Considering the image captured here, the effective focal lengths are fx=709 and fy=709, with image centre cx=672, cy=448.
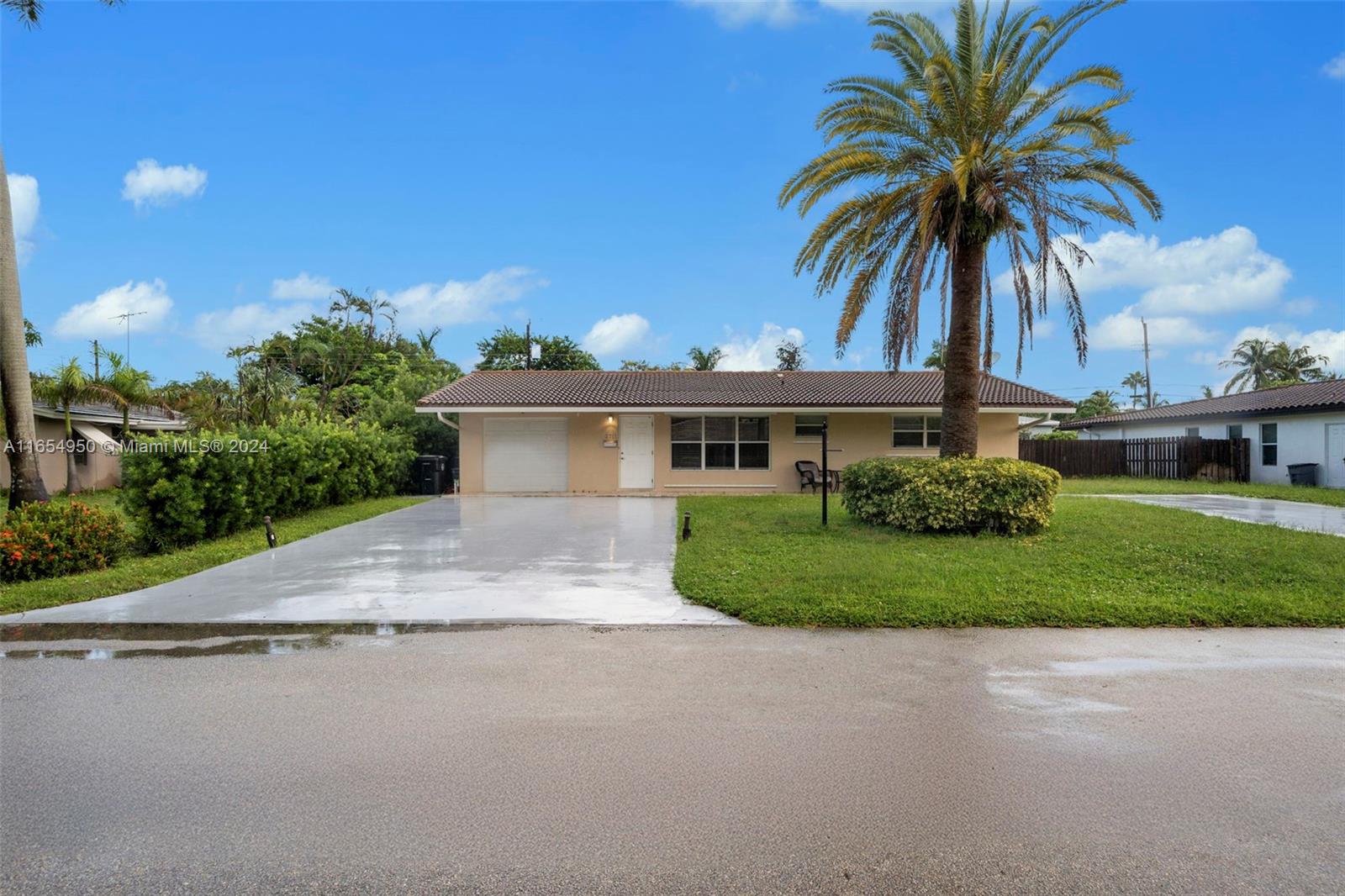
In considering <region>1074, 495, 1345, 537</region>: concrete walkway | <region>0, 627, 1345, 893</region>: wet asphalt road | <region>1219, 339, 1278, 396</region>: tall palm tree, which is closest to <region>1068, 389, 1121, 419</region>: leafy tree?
<region>1219, 339, 1278, 396</region>: tall palm tree

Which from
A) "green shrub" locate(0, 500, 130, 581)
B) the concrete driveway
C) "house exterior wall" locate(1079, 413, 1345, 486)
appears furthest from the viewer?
"house exterior wall" locate(1079, 413, 1345, 486)

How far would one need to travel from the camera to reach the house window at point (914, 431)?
20.0m

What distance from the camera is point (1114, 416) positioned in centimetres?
3105

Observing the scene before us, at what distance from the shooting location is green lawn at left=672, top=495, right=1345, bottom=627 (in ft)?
20.8

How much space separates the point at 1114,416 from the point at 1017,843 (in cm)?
3365

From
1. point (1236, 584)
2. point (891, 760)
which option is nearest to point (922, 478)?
point (1236, 584)

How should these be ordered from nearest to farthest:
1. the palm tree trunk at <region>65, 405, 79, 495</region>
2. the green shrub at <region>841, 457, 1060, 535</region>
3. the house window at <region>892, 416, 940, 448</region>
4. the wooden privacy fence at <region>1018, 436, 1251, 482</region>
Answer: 1. the green shrub at <region>841, 457, 1060, 535</region>
2. the palm tree trunk at <region>65, 405, 79, 495</region>
3. the house window at <region>892, 416, 940, 448</region>
4. the wooden privacy fence at <region>1018, 436, 1251, 482</region>

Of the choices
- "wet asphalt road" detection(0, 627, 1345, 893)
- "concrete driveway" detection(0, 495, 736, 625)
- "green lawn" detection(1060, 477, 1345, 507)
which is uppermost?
"green lawn" detection(1060, 477, 1345, 507)

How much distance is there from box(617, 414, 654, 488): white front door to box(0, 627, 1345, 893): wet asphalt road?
14.4 metres

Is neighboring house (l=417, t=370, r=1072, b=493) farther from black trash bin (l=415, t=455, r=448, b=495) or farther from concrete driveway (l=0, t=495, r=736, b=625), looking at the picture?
concrete driveway (l=0, t=495, r=736, b=625)

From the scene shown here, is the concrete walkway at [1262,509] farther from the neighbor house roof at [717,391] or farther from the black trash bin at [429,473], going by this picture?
the black trash bin at [429,473]

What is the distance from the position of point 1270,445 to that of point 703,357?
26654 millimetres

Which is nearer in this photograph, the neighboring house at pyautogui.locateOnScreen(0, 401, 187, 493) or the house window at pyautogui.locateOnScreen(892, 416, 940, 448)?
the neighboring house at pyautogui.locateOnScreen(0, 401, 187, 493)

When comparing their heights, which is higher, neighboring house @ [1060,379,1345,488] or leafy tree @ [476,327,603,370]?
leafy tree @ [476,327,603,370]
